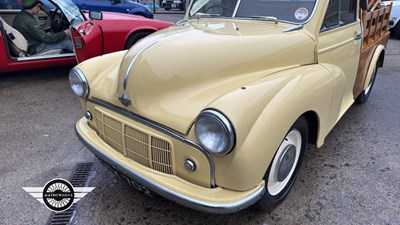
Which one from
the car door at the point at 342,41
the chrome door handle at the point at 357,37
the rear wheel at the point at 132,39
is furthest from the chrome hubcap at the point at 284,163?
the rear wheel at the point at 132,39

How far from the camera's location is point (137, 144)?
2.00 metres

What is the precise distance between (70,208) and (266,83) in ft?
5.59

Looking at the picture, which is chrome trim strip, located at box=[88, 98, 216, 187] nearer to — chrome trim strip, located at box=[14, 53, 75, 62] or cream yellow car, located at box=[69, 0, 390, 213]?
cream yellow car, located at box=[69, 0, 390, 213]

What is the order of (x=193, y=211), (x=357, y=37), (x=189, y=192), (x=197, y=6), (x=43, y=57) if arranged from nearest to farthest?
(x=189, y=192)
(x=193, y=211)
(x=357, y=37)
(x=197, y=6)
(x=43, y=57)

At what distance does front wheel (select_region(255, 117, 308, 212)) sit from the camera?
2.05 meters

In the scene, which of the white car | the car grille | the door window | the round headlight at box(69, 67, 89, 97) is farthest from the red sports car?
the white car

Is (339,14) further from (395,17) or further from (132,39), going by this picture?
(395,17)

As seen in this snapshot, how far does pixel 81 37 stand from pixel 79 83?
7.82 ft

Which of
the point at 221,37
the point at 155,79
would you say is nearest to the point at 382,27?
the point at 221,37

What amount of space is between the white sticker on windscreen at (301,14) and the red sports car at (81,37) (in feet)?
9.42

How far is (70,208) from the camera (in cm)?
236

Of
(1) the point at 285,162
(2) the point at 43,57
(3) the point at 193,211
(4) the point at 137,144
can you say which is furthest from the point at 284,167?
(2) the point at 43,57

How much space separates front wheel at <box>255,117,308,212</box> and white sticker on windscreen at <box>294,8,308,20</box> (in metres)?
0.96

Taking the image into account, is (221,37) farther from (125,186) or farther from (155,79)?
(125,186)
